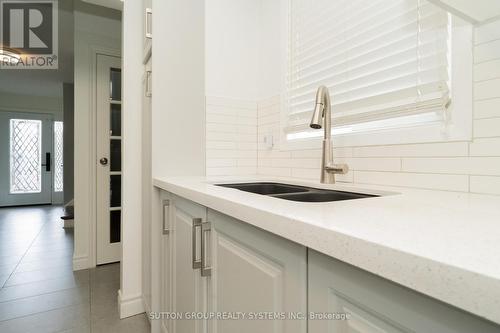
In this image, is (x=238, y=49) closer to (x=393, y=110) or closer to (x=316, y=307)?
(x=393, y=110)

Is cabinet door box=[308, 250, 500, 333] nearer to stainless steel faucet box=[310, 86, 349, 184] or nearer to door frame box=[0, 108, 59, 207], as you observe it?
stainless steel faucet box=[310, 86, 349, 184]

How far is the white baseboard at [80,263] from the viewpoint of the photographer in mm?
2498

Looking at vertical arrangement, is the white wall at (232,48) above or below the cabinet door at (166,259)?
above

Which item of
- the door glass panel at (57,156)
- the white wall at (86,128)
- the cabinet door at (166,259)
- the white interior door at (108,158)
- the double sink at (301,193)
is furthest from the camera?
the door glass panel at (57,156)

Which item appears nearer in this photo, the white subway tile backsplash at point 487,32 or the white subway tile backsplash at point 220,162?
the white subway tile backsplash at point 487,32

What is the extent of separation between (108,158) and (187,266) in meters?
2.05

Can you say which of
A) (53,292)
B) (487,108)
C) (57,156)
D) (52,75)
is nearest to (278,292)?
(487,108)

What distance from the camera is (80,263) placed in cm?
252

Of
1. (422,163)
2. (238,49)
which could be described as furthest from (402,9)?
(238,49)

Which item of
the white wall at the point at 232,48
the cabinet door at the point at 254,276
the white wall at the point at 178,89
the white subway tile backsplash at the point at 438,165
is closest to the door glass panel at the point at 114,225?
the white wall at the point at 178,89

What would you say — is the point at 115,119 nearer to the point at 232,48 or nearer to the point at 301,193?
the point at 232,48

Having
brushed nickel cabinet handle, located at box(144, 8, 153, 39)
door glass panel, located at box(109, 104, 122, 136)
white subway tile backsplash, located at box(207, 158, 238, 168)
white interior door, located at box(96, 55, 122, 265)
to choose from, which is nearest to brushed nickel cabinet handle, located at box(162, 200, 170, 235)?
white subway tile backsplash, located at box(207, 158, 238, 168)

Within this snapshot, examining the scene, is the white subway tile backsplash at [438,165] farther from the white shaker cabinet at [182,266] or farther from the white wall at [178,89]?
the white wall at [178,89]

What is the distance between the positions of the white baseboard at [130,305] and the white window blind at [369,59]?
148 cm
